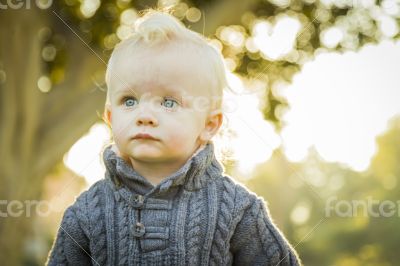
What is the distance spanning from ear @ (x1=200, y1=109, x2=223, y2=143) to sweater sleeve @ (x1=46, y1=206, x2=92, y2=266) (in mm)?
579

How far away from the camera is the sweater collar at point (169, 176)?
2.30 metres

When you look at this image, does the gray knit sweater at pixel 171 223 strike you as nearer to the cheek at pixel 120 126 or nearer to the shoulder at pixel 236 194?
the shoulder at pixel 236 194

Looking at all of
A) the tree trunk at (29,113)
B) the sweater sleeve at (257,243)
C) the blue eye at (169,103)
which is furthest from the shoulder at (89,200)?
the tree trunk at (29,113)

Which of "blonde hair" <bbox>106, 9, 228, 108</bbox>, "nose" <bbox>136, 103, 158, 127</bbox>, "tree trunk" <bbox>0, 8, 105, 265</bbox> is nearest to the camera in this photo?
"nose" <bbox>136, 103, 158, 127</bbox>

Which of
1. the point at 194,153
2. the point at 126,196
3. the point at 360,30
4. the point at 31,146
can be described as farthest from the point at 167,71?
the point at 360,30

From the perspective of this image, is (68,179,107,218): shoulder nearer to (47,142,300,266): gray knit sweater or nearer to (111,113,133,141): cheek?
(47,142,300,266): gray knit sweater

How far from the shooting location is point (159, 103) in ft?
7.43

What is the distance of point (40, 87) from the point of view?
26.7 ft

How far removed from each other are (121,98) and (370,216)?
32497 mm

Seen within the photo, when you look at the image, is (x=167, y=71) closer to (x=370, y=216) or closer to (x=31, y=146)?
(x=31, y=146)

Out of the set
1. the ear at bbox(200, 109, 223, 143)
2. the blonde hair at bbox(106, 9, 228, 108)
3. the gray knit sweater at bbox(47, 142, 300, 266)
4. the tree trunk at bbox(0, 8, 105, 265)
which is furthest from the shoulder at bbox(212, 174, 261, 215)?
the tree trunk at bbox(0, 8, 105, 265)

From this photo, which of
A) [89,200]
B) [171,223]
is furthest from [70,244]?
[171,223]

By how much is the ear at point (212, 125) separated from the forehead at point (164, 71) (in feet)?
0.39

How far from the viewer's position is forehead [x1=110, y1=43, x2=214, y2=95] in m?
2.26
